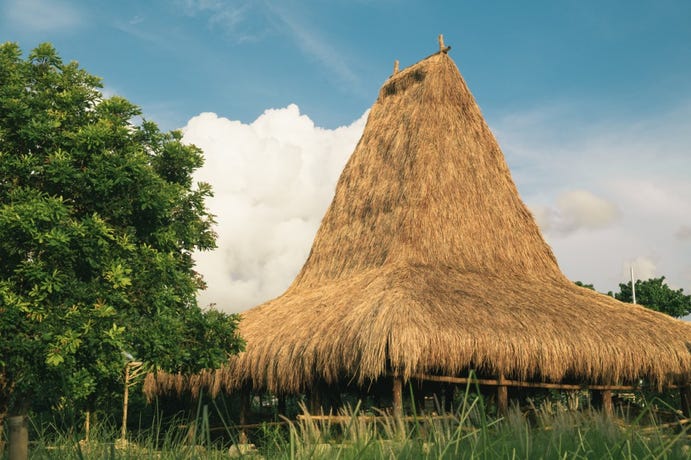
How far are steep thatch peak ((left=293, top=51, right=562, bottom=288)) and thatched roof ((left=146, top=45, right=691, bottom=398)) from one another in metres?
0.03

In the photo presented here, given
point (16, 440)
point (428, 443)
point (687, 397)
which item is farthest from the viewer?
point (687, 397)

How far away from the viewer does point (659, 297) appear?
24500 mm

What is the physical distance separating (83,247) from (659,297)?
71.2 feet

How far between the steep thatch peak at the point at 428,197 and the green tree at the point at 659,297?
43.1ft

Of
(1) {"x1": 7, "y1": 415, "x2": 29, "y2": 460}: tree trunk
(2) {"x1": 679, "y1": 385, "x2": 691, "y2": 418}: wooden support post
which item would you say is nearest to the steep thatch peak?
(2) {"x1": 679, "y1": 385, "x2": 691, "y2": 418}: wooden support post

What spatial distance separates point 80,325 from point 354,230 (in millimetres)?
5944

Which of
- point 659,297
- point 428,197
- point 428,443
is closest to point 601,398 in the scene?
point 428,197

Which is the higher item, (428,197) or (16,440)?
(428,197)

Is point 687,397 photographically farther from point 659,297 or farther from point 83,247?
point 659,297

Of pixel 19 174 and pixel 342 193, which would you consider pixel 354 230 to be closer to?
pixel 342 193

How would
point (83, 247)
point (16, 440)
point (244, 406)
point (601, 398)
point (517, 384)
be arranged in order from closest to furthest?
point (16, 440)
point (83, 247)
point (517, 384)
point (601, 398)
point (244, 406)

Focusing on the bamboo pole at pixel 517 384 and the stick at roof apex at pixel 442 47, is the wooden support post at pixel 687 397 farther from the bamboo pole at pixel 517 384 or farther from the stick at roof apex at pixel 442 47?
the stick at roof apex at pixel 442 47

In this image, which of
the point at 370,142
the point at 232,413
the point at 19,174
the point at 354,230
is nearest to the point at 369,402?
the point at 232,413

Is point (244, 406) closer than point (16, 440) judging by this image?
No
